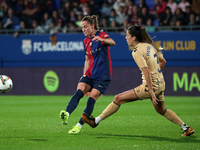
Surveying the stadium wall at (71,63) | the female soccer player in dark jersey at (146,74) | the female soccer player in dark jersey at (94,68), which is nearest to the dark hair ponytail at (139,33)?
the female soccer player in dark jersey at (146,74)

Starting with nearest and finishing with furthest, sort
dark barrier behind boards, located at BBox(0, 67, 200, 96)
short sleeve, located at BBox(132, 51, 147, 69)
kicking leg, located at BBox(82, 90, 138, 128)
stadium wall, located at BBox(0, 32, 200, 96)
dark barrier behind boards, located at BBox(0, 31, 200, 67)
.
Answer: short sleeve, located at BBox(132, 51, 147, 69), kicking leg, located at BBox(82, 90, 138, 128), dark barrier behind boards, located at BBox(0, 67, 200, 96), stadium wall, located at BBox(0, 32, 200, 96), dark barrier behind boards, located at BBox(0, 31, 200, 67)

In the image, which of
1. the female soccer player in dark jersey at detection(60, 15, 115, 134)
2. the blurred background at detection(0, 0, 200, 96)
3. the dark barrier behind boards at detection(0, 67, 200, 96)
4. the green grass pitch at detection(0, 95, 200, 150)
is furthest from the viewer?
the blurred background at detection(0, 0, 200, 96)

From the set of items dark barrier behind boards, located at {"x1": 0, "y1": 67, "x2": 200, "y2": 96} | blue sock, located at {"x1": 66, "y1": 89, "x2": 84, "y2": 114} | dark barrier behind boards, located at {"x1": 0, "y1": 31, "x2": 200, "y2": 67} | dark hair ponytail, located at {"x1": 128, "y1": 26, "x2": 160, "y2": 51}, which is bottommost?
dark barrier behind boards, located at {"x1": 0, "y1": 67, "x2": 200, "y2": 96}

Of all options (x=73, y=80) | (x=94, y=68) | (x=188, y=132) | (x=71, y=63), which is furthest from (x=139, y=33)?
(x=71, y=63)

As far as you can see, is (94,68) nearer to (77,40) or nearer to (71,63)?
(77,40)

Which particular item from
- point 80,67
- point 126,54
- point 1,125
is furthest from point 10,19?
point 1,125

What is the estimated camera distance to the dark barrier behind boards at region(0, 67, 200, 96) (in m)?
18.7

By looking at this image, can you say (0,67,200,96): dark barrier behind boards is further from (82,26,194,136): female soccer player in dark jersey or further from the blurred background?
(82,26,194,136): female soccer player in dark jersey

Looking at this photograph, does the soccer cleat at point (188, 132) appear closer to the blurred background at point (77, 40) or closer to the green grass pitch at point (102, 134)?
the green grass pitch at point (102, 134)

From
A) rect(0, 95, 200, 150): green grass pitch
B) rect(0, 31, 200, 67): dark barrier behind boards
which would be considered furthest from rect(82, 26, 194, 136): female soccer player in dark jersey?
rect(0, 31, 200, 67): dark barrier behind boards

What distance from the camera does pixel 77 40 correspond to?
67.3ft

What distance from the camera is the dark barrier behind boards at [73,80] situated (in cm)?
1869

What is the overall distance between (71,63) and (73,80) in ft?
3.31

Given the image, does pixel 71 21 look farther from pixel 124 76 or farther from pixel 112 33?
pixel 124 76
